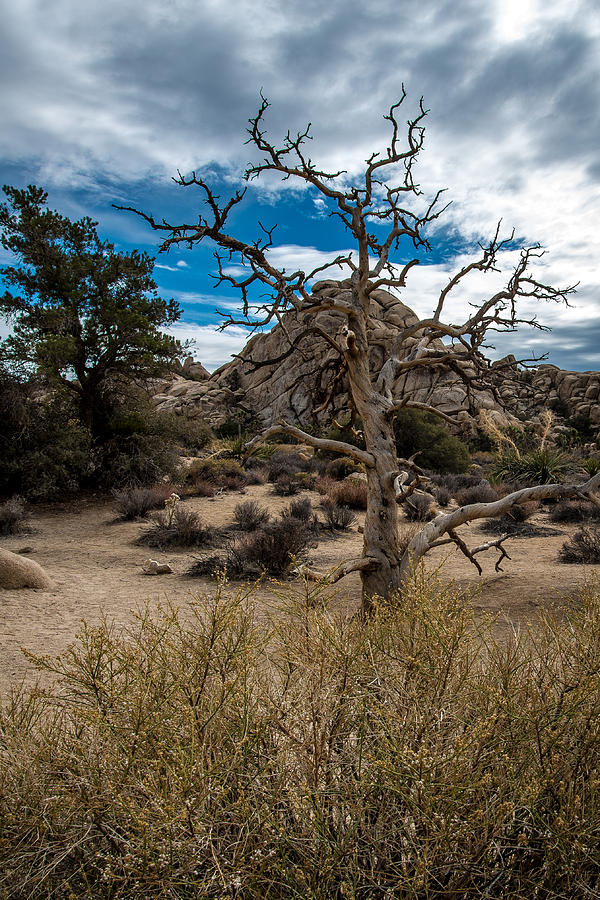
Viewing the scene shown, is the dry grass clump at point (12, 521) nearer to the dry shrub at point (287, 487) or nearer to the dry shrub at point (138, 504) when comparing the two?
the dry shrub at point (138, 504)

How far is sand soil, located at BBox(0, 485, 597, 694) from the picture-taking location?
21.0 feet

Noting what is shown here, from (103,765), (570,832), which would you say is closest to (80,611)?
(103,765)

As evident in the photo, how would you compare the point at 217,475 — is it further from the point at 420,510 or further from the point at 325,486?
the point at 420,510

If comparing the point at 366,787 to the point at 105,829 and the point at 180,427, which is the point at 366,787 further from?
the point at 180,427

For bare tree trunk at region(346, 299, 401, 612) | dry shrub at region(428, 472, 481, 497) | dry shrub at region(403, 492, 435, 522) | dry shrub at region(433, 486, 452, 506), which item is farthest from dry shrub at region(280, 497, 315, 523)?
bare tree trunk at region(346, 299, 401, 612)

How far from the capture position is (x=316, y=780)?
5.92ft

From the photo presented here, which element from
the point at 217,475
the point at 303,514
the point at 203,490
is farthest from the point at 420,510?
the point at 217,475

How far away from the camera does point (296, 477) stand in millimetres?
20703

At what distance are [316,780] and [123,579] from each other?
7924 mm

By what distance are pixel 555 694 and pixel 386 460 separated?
13.5 feet

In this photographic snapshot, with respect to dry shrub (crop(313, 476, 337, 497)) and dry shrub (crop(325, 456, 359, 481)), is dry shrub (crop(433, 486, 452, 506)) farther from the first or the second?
dry shrub (crop(325, 456, 359, 481))

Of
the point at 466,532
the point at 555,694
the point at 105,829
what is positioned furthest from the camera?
the point at 466,532

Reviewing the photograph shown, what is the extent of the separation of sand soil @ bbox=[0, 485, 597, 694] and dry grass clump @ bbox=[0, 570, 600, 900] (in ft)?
5.33

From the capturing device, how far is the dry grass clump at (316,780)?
1.60m
